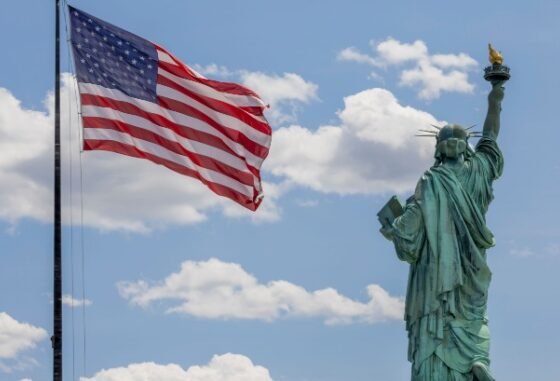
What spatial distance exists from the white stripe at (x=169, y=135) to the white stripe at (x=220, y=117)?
0.58m

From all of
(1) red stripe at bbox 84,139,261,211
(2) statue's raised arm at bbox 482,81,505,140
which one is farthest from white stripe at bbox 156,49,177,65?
(2) statue's raised arm at bbox 482,81,505,140

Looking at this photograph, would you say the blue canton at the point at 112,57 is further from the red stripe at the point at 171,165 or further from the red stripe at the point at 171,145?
the red stripe at the point at 171,165

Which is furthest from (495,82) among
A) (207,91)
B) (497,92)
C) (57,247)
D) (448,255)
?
(57,247)

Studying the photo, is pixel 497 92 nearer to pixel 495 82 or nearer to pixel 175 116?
pixel 495 82

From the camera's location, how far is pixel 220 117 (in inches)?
1342

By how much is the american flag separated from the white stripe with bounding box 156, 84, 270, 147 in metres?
0.02

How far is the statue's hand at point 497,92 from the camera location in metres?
33.6

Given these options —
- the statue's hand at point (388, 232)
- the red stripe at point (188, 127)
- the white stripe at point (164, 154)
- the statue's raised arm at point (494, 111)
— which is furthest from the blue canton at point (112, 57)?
the statue's raised arm at point (494, 111)

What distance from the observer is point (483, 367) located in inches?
1248

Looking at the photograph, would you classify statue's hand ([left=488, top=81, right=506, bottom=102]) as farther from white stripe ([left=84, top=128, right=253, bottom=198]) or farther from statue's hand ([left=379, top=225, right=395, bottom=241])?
white stripe ([left=84, top=128, right=253, bottom=198])

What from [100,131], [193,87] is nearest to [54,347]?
[100,131]

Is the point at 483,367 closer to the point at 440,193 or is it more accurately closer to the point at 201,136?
the point at 440,193

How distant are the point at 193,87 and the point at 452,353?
7427 millimetres

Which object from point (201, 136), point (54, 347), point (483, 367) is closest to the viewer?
point (54, 347)
